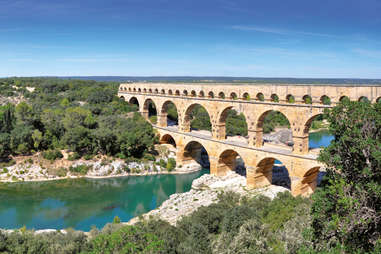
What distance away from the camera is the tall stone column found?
20942 millimetres

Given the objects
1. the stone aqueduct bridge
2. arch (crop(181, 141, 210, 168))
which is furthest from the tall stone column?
arch (crop(181, 141, 210, 168))

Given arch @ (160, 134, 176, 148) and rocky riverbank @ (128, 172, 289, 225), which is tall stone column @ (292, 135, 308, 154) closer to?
rocky riverbank @ (128, 172, 289, 225)

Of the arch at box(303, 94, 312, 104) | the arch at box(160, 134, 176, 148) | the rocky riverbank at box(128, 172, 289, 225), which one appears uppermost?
the arch at box(303, 94, 312, 104)

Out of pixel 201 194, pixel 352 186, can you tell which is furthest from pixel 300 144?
pixel 352 186

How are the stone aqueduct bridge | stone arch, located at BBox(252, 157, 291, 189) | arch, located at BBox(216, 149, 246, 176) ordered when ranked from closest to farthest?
the stone aqueduct bridge
stone arch, located at BBox(252, 157, 291, 189)
arch, located at BBox(216, 149, 246, 176)

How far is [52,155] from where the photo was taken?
29.5 m

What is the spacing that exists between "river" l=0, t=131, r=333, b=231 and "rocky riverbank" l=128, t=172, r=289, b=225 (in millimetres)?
1641

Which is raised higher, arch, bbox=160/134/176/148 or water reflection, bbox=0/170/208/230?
arch, bbox=160/134/176/148

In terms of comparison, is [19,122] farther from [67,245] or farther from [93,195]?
[67,245]

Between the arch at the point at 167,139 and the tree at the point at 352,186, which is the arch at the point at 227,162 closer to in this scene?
the arch at the point at 167,139

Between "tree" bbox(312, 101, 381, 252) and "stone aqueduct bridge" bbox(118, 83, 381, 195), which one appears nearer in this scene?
"tree" bbox(312, 101, 381, 252)

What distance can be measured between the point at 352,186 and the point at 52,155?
26694mm

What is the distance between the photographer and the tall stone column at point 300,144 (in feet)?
68.7

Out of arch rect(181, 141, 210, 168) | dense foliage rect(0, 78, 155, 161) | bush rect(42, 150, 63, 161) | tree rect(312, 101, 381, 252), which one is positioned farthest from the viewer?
arch rect(181, 141, 210, 168)
